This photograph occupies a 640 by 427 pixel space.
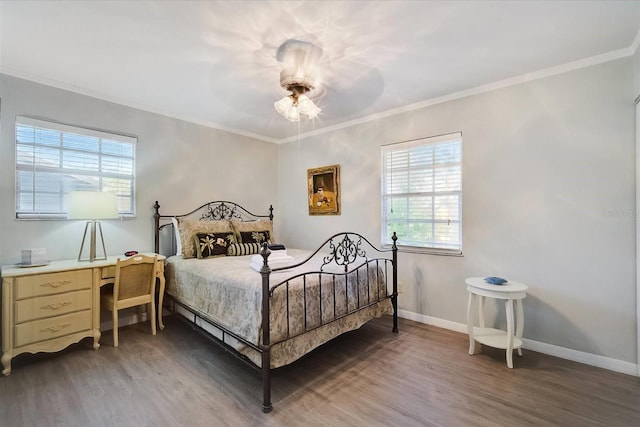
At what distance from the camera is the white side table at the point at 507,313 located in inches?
95.8

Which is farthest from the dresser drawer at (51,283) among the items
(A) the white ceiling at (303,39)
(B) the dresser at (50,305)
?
(A) the white ceiling at (303,39)

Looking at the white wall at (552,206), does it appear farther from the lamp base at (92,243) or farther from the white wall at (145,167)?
the lamp base at (92,243)

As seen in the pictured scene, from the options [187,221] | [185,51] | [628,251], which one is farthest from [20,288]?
[628,251]

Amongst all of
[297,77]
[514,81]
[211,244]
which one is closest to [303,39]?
[297,77]

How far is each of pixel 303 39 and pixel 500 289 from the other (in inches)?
102

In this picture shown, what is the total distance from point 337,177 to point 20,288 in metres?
3.51

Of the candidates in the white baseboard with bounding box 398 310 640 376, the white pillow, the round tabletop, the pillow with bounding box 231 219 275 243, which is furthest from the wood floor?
the pillow with bounding box 231 219 275 243

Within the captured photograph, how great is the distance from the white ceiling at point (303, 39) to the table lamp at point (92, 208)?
116 cm

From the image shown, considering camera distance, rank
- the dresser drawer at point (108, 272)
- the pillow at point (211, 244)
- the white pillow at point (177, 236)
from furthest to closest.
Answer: the white pillow at point (177, 236) → the pillow at point (211, 244) → the dresser drawer at point (108, 272)

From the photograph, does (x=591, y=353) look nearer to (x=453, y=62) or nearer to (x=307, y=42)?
(x=453, y=62)

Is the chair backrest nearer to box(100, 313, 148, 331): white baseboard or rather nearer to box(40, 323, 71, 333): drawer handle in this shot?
box(40, 323, 71, 333): drawer handle

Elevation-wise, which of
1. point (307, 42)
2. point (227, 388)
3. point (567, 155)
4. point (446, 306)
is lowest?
point (227, 388)

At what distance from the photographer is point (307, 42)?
2.21 metres

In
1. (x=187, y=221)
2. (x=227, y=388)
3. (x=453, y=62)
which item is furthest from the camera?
(x=187, y=221)
